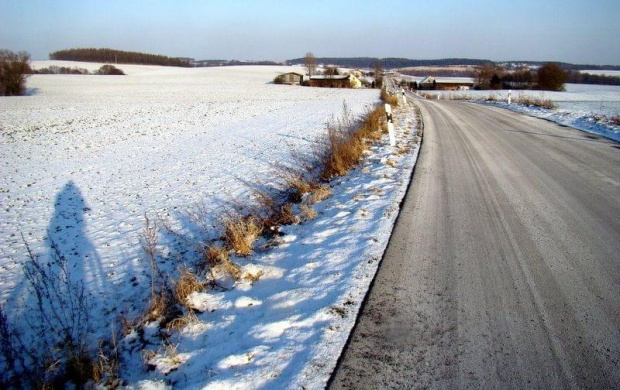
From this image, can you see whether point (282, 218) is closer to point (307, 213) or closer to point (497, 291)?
point (307, 213)

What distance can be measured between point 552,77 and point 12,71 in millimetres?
86827

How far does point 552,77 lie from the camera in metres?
65.7

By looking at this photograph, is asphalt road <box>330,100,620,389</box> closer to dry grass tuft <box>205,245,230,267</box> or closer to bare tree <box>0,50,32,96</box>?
dry grass tuft <box>205,245,230,267</box>

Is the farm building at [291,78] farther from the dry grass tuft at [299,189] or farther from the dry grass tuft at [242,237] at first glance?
the dry grass tuft at [242,237]

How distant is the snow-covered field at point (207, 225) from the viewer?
107 inches

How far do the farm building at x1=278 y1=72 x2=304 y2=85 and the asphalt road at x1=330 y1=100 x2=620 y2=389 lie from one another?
78.2 metres

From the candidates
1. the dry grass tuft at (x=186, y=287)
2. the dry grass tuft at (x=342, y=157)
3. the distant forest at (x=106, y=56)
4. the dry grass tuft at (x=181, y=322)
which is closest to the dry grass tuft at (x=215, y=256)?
the dry grass tuft at (x=186, y=287)

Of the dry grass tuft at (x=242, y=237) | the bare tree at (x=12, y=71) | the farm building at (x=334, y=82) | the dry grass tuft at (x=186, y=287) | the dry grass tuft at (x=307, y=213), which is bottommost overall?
the dry grass tuft at (x=186, y=287)

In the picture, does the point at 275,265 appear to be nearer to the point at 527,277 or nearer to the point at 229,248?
the point at 229,248

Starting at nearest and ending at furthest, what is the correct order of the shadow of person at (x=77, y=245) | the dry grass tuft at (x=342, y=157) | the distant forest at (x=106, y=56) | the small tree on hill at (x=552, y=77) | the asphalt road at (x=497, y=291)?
the asphalt road at (x=497, y=291)
the shadow of person at (x=77, y=245)
the dry grass tuft at (x=342, y=157)
the small tree on hill at (x=552, y=77)
the distant forest at (x=106, y=56)

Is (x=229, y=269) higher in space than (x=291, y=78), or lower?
lower

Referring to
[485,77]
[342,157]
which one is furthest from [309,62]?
[342,157]

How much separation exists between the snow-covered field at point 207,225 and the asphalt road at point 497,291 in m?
0.30

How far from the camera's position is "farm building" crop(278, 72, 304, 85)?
79.6 metres
